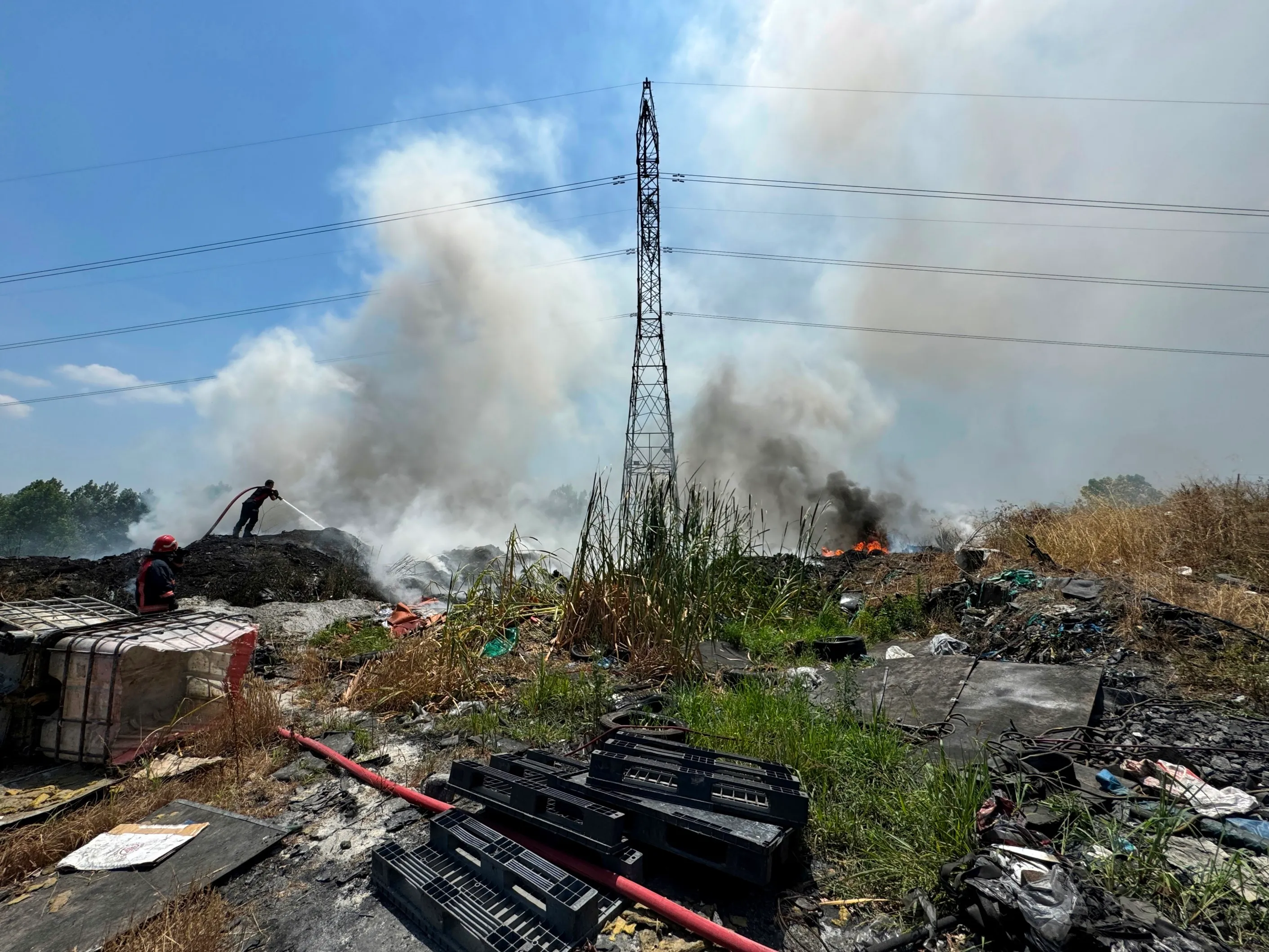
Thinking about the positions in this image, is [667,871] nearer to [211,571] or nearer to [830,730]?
[830,730]

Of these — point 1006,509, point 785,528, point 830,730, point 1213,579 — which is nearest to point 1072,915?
point 830,730

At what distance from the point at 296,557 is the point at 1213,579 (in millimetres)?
16488

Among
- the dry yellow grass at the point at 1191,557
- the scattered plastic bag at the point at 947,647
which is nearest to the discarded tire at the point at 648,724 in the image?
the scattered plastic bag at the point at 947,647

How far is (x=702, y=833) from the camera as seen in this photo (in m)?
2.45

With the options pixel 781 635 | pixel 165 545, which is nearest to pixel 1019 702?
pixel 781 635

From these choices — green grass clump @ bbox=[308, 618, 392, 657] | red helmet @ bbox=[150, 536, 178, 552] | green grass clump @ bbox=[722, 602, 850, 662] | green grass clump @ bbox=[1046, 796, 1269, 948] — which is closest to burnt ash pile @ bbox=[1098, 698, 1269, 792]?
green grass clump @ bbox=[1046, 796, 1269, 948]

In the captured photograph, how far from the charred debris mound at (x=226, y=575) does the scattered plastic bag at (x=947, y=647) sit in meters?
11.9

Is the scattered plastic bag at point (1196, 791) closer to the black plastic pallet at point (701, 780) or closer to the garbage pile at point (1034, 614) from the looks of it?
the black plastic pallet at point (701, 780)

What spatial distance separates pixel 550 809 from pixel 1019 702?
3354 mm

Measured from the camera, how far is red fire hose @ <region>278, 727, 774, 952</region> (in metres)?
2.14

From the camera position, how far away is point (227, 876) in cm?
277

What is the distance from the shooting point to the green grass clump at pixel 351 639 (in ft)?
23.1

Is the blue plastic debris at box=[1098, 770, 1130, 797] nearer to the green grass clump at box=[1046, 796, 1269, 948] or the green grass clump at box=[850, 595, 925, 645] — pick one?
the green grass clump at box=[1046, 796, 1269, 948]

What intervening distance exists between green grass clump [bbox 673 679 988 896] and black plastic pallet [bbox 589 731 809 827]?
1.00 ft
